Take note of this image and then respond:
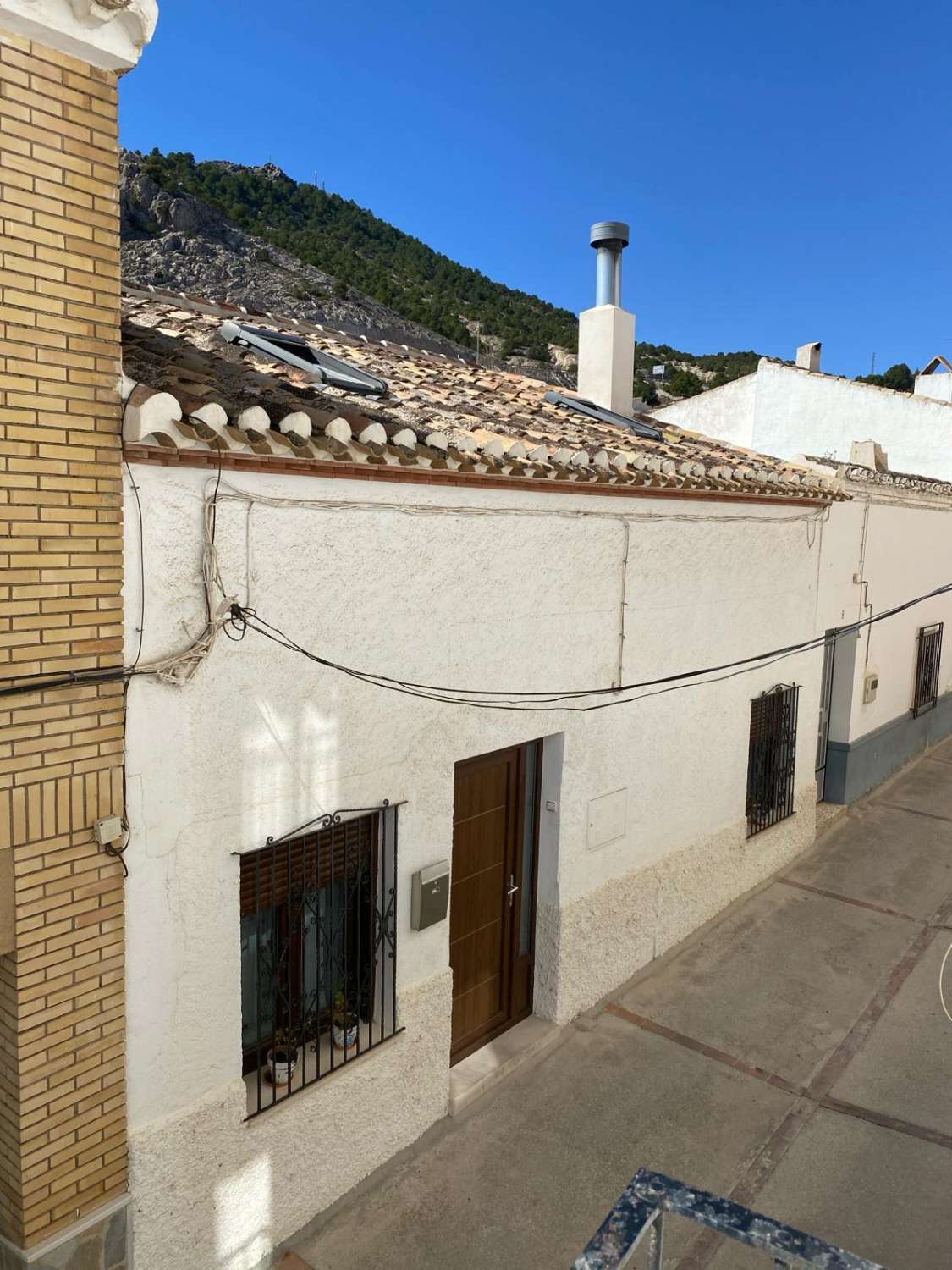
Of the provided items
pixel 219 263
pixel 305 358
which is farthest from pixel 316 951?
pixel 219 263

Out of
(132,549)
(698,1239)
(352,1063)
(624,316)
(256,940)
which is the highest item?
(624,316)

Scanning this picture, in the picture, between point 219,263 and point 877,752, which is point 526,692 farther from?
point 219,263

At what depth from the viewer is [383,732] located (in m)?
4.82

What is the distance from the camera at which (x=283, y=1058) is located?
466 cm

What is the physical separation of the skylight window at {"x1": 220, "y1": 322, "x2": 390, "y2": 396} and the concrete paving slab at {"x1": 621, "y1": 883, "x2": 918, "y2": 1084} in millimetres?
4896

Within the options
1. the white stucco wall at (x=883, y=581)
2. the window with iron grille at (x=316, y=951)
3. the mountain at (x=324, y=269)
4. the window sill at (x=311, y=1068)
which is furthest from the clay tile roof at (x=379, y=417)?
the mountain at (x=324, y=269)

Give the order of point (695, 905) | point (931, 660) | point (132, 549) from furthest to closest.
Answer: point (931, 660) → point (695, 905) → point (132, 549)

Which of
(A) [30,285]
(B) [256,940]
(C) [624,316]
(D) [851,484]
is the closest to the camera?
(A) [30,285]

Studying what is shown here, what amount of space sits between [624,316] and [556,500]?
601 cm

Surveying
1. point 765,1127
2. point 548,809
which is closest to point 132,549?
point 548,809

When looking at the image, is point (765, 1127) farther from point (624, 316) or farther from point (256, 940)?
point (624, 316)

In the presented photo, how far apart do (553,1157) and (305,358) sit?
5271 millimetres

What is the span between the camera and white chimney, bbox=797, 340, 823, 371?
67.1 ft

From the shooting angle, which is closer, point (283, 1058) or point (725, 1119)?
point (283, 1058)
